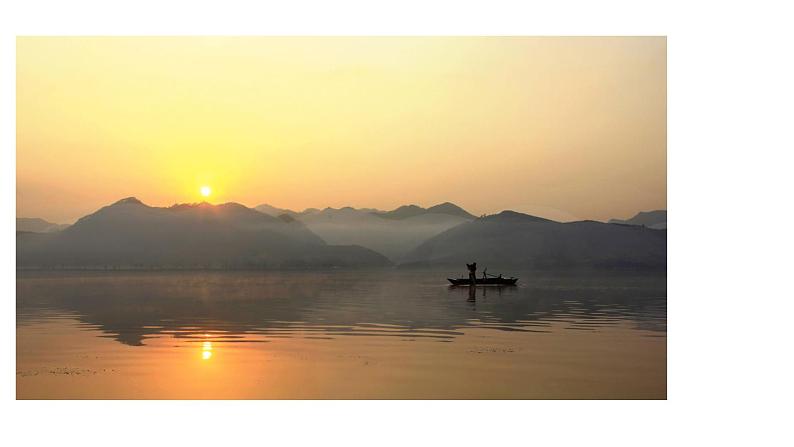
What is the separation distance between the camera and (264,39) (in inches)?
515

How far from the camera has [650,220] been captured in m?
13.7

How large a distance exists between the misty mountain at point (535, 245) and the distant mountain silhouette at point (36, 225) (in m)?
7.31

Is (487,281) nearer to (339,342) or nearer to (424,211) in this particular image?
(424,211)

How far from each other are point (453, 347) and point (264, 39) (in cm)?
553

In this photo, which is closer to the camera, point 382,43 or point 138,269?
point 382,43

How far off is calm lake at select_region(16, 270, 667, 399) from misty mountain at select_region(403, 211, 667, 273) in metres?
0.63

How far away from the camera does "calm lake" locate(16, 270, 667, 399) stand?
950cm

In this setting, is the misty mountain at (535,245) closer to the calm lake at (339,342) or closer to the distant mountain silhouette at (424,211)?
the distant mountain silhouette at (424,211)

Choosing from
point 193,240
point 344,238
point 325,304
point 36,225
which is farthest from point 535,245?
point 36,225

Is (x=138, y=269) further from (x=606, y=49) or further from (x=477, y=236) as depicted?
(x=606, y=49)

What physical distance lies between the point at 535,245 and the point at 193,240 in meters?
7.77

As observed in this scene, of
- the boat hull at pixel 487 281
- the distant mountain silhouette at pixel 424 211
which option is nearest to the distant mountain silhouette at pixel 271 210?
the distant mountain silhouette at pixel 424 211

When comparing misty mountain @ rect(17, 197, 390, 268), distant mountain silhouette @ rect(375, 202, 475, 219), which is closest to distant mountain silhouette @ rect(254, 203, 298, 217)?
misty mountain @ rect(17, 197, 390, 268)
